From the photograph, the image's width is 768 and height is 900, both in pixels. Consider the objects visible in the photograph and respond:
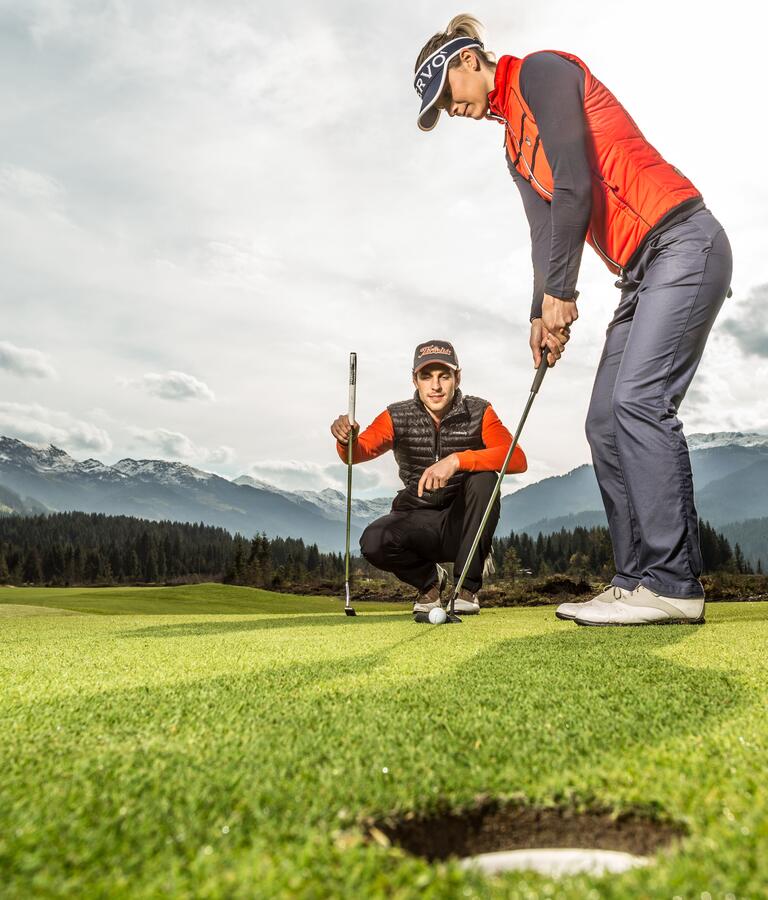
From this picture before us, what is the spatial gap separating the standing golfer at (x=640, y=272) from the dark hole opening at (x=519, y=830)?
9.71 feet

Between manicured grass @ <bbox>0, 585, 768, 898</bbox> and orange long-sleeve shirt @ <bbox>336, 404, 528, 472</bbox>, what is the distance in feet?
11.3

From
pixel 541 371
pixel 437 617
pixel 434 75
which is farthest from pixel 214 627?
pixel 434 75

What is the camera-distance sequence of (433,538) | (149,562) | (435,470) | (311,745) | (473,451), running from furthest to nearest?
(149,562) → (433,538) → (473,451) → (435,470) → (311,745)

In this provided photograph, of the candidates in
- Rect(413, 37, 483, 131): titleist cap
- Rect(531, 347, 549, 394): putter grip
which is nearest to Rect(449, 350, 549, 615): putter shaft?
Rect(531, 347, 549, 394): putter grip

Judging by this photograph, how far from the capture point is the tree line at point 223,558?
7581cm

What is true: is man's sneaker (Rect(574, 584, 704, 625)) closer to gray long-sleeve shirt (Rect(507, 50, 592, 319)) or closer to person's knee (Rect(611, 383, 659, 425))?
person's knee (Rect(611, 383, 659, 425))

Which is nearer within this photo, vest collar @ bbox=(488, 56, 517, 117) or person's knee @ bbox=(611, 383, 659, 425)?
person's knee @ bbox=(611, 383, 659, 425)

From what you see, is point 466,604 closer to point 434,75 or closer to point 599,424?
point 599,424

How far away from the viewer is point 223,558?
109812 millimetres

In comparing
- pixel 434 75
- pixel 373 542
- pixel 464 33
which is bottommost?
pixel 373 542

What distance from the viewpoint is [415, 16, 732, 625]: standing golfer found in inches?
149

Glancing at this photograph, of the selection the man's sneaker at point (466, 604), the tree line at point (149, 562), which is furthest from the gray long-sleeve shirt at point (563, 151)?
the tree line at point (149, 562)

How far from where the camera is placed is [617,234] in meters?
4.03

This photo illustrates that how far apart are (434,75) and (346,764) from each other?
438cm
